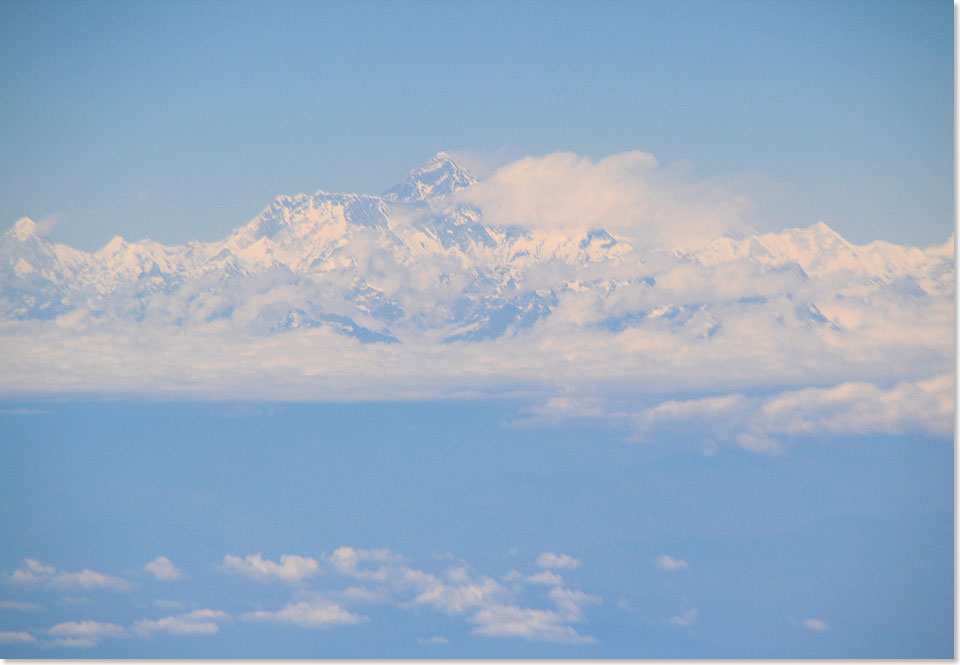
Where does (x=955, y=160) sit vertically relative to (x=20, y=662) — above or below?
above

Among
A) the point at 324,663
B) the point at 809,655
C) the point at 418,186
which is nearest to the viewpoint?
the point at 324,663

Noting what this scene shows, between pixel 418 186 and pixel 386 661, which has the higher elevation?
pixel 418 186

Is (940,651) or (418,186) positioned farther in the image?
(418,186)

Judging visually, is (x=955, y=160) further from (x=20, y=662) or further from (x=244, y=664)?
(x=20, y=662)

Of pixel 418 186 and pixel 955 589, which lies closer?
pixel 955 589

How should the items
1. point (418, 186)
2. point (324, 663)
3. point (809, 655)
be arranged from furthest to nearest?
point (418, 186)
point (809, 655)
point (324, 663)

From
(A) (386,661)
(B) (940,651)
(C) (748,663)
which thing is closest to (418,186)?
(A) (386,661)

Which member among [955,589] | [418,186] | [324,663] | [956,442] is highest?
[418,186]

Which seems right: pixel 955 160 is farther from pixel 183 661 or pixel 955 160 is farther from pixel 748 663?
pixel 183 661

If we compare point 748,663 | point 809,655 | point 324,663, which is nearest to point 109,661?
Result: point 324,663
